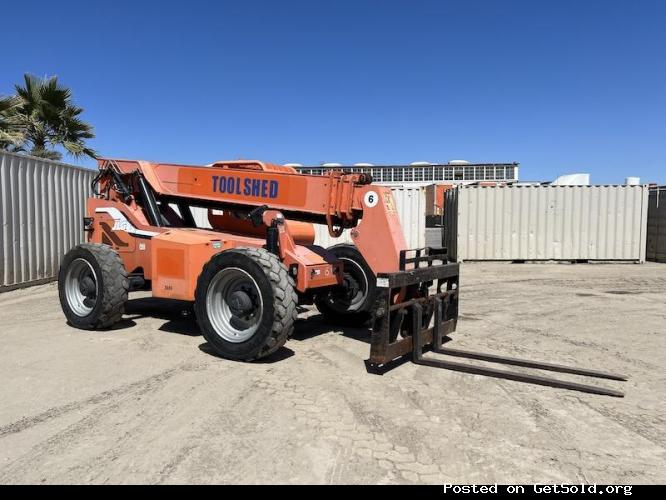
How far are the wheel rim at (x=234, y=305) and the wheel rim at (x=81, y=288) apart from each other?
2.33 metres

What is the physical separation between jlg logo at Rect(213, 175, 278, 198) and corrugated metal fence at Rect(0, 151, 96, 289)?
20.8 ft

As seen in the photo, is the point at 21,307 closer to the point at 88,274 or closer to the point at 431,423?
the point at 88,274

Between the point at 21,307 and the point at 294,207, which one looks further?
the point at 21,307

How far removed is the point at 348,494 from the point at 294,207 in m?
3.95

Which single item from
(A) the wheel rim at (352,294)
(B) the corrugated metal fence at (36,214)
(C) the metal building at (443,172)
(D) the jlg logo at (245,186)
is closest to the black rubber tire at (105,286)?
(D) the jlg logo at (245,186)

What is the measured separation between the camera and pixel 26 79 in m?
15.3

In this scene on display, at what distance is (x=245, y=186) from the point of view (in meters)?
6.60

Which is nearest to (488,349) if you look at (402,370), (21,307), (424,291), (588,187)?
(424,291)

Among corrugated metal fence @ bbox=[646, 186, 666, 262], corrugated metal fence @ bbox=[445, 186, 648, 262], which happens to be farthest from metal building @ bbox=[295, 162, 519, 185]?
corrugated metal fence @ bbox=[445, 186, 648, 262]

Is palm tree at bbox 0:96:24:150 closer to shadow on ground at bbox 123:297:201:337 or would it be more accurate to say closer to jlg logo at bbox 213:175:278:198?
shadow on ground at bbox 123:297:201:337

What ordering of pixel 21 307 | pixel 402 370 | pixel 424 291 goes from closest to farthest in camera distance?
pixel 402 370, pixel 424 291, pixel 21 307

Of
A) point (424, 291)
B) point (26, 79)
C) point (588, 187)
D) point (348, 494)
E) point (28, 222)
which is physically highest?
point (26, 79)

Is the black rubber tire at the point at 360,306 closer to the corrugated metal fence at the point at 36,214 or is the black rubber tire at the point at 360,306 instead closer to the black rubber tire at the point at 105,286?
the black rubber tire at the point at 105,286

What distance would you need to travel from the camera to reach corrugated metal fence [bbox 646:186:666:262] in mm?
17938
